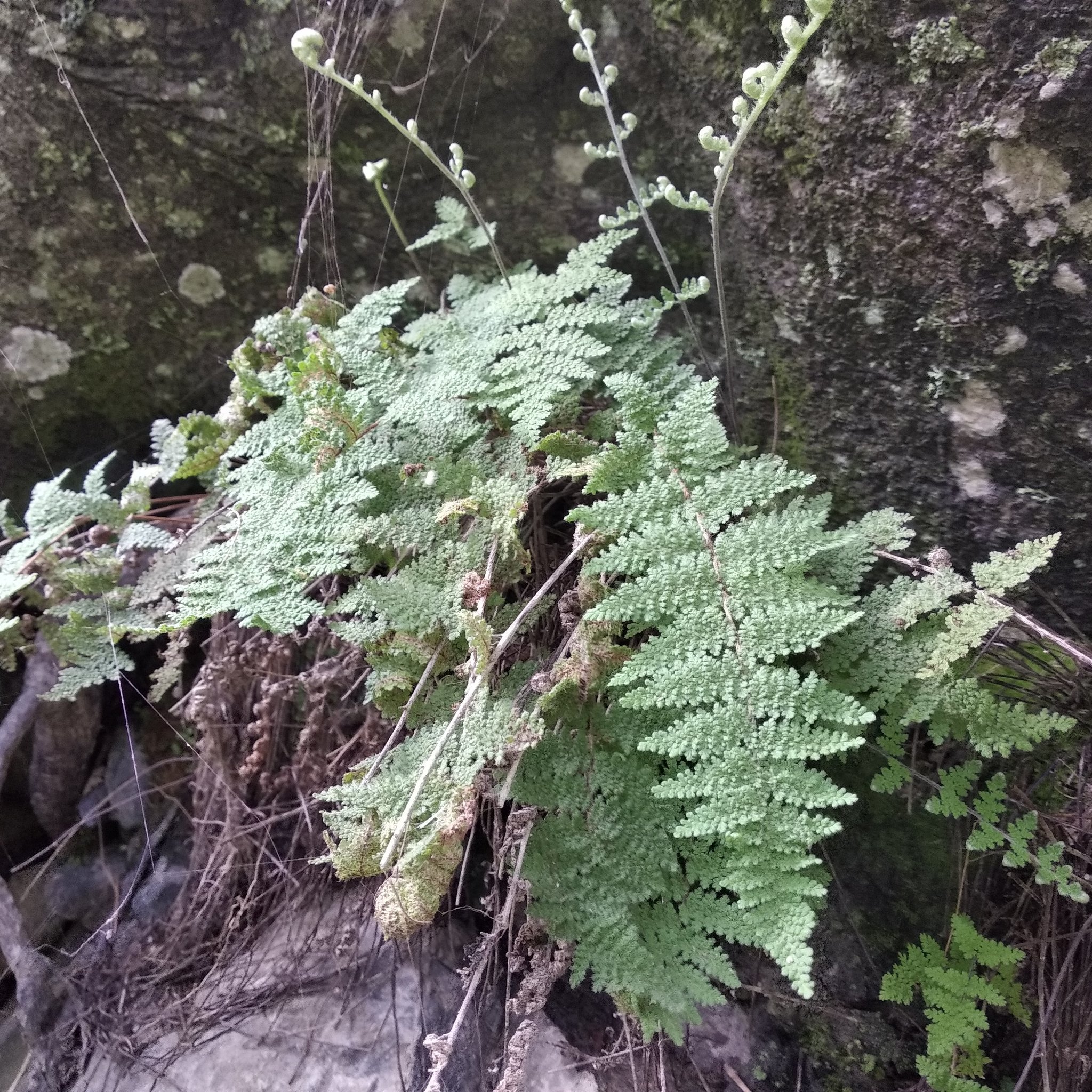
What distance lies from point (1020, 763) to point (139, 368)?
2.53 m

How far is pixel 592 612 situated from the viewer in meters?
1.21

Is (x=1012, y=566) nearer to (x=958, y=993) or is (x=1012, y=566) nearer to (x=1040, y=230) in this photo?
(x=1040, y=230)

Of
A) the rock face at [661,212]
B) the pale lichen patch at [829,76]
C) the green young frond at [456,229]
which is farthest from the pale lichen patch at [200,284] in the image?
the pale lichen patch at [829,76]

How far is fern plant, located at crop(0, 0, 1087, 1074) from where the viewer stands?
1143 millimetres

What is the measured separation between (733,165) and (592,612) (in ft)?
2.98

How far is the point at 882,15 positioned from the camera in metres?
1.27

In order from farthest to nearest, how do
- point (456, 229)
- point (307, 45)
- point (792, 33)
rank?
point (456, 229) → point (307, 45) → point (792, 33)

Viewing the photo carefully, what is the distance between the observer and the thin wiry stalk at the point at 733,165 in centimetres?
106

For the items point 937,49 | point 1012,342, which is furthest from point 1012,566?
point 937,49

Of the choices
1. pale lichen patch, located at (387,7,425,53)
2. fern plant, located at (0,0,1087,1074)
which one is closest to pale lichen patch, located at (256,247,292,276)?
fern plant, located at (0,0,1087,1074)

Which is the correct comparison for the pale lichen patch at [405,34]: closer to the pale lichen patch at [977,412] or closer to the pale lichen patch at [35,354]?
the pale lichen patch at [35,354]

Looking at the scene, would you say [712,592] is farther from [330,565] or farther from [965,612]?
[330,565]

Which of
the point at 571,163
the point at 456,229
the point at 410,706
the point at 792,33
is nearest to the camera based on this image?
the point at 792,33

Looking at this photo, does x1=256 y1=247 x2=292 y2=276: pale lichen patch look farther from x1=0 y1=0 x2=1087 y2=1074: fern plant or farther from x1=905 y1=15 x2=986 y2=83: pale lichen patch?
x1=905 y1=15 x2=986 y2=83: pale lichen patch
